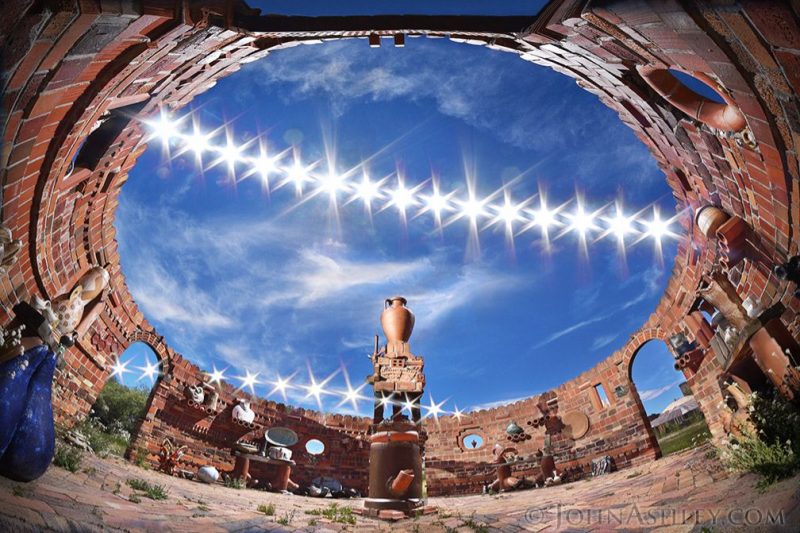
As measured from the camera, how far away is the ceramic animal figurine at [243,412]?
34.7ft

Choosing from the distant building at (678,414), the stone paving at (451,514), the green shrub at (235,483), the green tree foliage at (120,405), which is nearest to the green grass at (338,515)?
the stone paving at (451,514)

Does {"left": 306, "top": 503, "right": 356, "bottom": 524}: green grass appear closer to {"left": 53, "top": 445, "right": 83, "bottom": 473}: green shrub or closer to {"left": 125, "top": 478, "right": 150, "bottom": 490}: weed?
{"left": 125, "top": 478, "right": 150, "bottom": 490}: weed

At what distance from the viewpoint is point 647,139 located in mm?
5480

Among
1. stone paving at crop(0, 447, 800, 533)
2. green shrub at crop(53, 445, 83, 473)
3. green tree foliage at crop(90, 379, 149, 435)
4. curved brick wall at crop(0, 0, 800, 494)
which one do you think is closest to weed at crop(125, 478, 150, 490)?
stone paving at crop(0, 447, 800, 533)

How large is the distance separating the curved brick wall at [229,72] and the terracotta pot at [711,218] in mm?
137

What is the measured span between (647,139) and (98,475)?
907 cm

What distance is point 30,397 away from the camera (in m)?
3.71

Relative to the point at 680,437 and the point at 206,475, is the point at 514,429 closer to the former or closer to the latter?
the point at 680,437

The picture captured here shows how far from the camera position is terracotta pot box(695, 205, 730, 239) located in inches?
182

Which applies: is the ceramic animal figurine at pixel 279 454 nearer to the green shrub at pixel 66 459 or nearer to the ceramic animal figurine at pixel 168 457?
the ceramic animal figurine at pixel 168 457

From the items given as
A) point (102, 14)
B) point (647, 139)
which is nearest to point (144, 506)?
point (102, 14)

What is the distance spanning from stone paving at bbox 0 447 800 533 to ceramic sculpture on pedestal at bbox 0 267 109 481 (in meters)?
0.19

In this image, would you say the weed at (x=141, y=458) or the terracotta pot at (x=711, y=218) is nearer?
the terracotta pot at (x=711, y=218)

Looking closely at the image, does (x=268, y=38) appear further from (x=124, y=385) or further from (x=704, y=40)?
(x=124, y=385)
